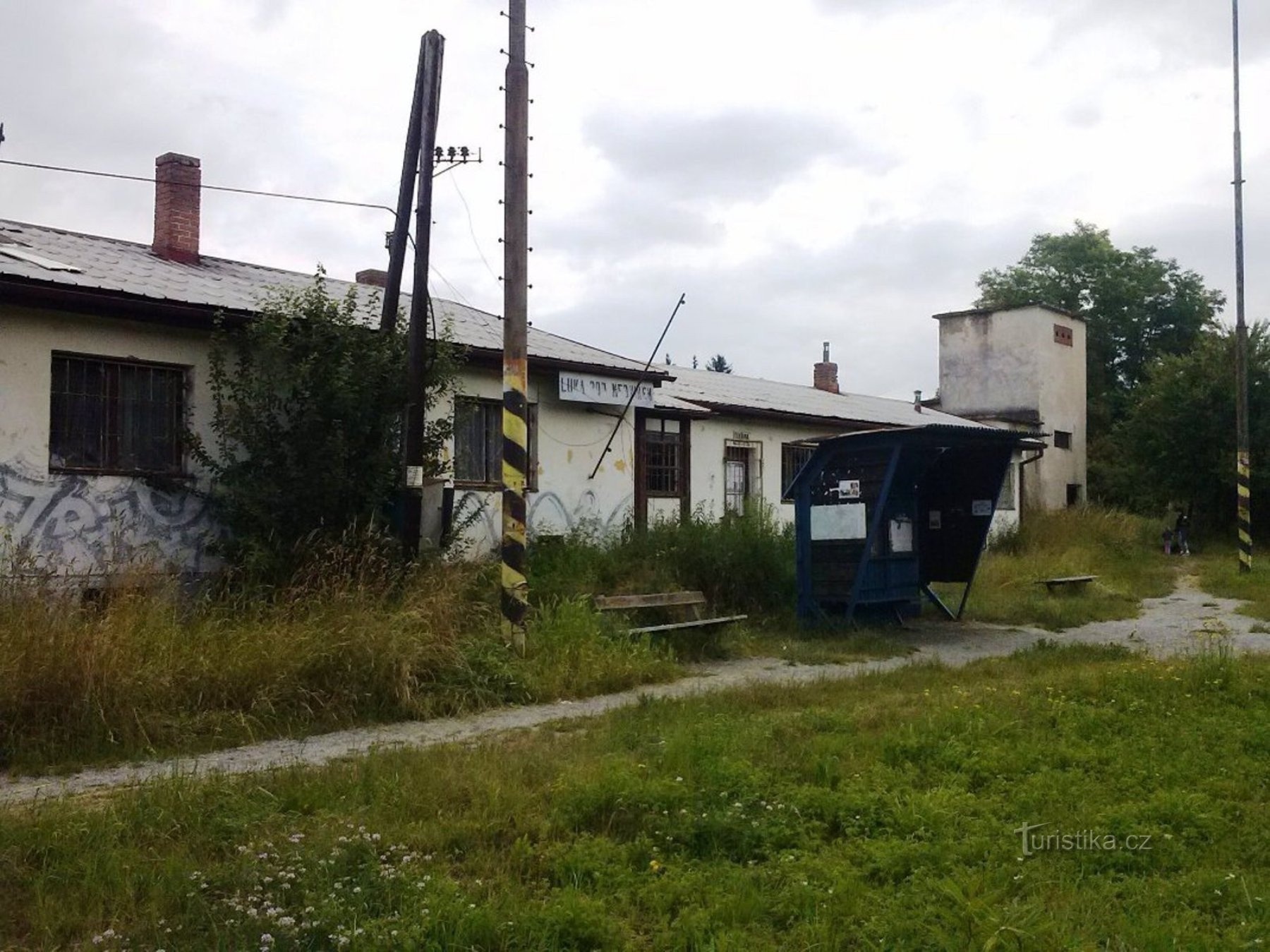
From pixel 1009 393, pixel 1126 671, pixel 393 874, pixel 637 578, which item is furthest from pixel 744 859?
pixel 1009 393

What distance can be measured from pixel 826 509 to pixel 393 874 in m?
9.48

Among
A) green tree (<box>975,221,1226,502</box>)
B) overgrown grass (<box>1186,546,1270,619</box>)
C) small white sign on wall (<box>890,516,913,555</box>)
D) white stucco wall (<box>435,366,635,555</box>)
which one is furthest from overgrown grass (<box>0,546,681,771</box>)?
green tree (<box>975,221,1226,502</box>)

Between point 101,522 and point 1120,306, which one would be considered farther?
point 1120,306

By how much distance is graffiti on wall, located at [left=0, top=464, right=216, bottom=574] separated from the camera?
10.3 meters

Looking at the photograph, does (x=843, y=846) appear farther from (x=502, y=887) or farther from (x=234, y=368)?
(x=234, y=368)

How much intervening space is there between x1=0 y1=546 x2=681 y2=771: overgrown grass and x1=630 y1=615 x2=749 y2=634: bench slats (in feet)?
1.30

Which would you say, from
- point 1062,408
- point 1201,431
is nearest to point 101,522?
point 1201,431

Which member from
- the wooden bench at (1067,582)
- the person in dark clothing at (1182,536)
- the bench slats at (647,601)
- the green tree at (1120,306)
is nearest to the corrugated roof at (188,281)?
the bench slats at (647,601)

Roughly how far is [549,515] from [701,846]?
34.8 ft

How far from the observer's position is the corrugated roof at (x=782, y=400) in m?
20.5

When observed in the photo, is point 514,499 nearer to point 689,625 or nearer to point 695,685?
point 695,685

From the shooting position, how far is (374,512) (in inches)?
441

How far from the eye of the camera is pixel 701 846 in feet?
17.1

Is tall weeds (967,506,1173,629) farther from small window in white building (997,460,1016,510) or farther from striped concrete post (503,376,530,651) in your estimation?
striped concrete post (503,376,530,651)
